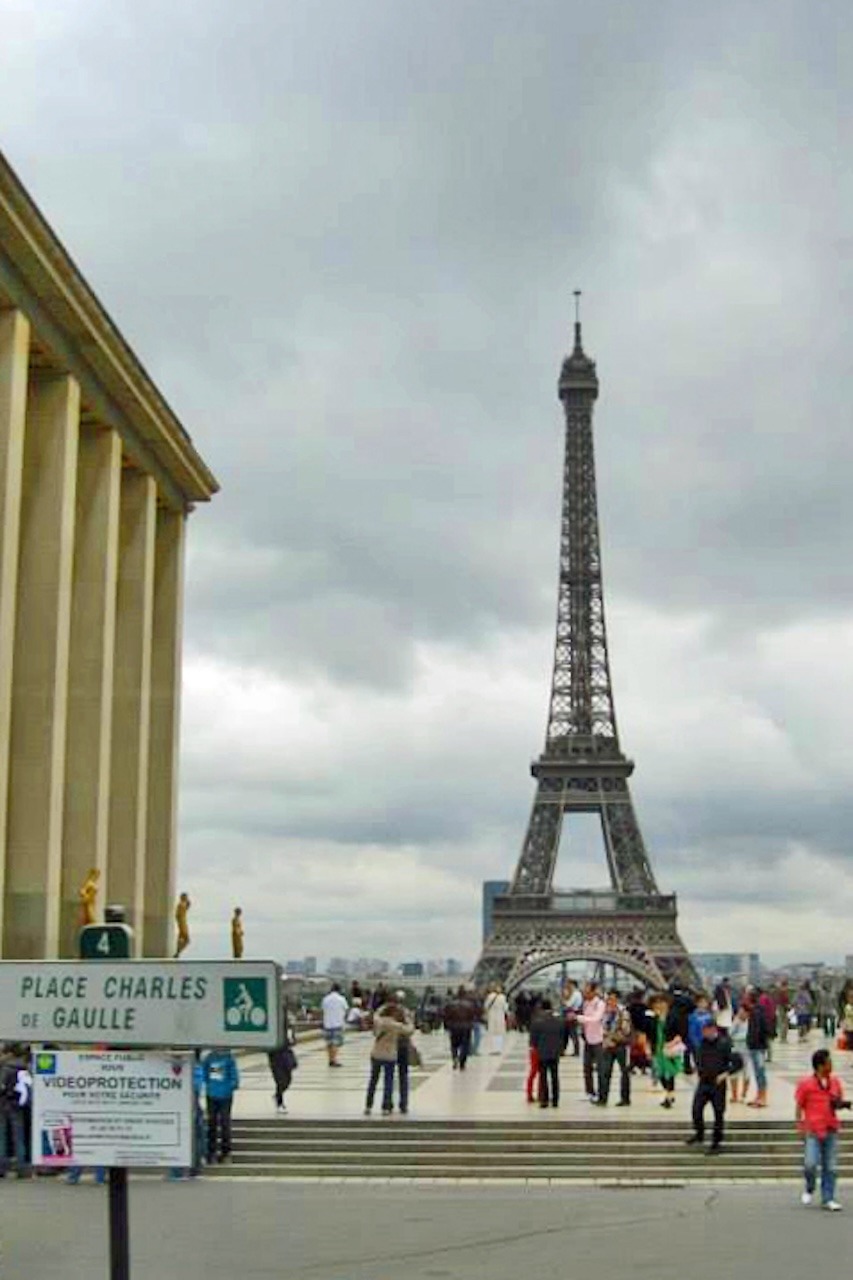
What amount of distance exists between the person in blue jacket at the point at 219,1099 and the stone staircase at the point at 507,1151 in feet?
0.94

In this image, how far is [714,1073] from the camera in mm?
22141

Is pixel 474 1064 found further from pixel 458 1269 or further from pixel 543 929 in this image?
pixel 543 929

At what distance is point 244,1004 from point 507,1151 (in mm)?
14679

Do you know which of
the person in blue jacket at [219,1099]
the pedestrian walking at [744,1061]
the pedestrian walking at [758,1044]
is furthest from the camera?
the pedestrian walking at [744,1061]

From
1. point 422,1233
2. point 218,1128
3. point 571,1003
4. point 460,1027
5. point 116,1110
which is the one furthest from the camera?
point 571,1003

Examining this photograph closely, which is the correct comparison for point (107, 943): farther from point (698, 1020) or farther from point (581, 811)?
point (581, 811)

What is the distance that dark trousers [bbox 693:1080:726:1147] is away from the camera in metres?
22.3

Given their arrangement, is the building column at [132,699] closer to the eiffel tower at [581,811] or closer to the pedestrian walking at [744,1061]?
the pedestrian walking at [744,1061]

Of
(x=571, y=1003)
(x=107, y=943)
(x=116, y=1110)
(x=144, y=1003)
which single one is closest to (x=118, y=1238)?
(x=116, y=1110)

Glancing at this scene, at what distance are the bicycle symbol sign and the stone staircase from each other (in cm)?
1353

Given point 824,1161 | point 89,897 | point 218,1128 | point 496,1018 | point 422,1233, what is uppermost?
point 89,897

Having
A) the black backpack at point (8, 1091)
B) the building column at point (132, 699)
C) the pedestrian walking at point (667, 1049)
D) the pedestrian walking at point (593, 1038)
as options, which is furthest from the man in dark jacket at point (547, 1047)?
the building column at point (132, 699)

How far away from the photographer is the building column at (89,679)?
125 feet

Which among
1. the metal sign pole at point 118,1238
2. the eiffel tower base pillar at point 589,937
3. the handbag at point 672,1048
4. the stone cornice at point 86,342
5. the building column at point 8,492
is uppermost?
the stone cornice at point 86,342
